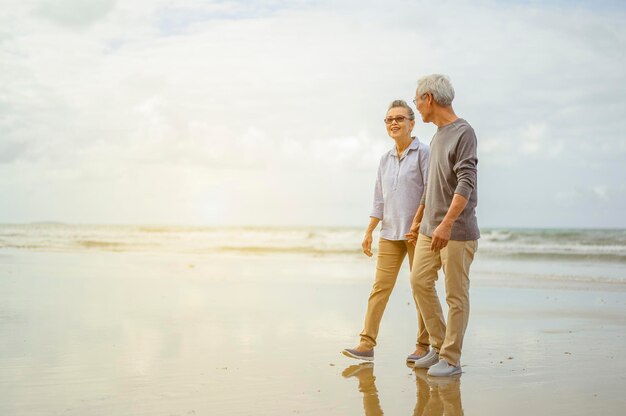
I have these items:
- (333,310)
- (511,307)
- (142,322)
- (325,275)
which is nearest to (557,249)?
(325,275)

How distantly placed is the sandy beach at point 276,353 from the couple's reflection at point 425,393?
0.01m

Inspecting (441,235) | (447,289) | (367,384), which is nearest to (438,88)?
(441,235)

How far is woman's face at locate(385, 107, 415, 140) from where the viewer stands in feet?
16.7

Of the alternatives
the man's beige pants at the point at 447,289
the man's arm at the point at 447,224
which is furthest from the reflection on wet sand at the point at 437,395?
the man's arm at the point at 447,224

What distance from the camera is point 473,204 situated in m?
4.47

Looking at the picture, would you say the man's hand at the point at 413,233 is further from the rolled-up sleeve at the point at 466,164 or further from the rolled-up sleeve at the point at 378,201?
the rolled-up sleeve at the point at 466,164

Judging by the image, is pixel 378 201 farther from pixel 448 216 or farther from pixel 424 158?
pixel 448 216

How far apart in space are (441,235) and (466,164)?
460 mm

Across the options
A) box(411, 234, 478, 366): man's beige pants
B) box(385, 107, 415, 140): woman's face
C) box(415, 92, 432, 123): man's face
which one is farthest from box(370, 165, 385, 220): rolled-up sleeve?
box(415, 92, 432, 123): man's face

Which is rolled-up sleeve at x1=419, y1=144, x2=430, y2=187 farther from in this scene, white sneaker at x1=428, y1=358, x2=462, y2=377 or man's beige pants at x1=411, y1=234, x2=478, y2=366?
white sneaker at x1=428, y1=358, x2=462, y2=377

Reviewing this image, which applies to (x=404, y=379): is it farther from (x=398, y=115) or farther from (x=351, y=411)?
(x=398, y=115)

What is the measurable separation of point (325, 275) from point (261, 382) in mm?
8386

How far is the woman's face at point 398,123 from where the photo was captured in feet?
16.7

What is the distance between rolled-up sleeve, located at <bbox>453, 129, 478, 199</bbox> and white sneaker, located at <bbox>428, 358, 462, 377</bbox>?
1115 mm
